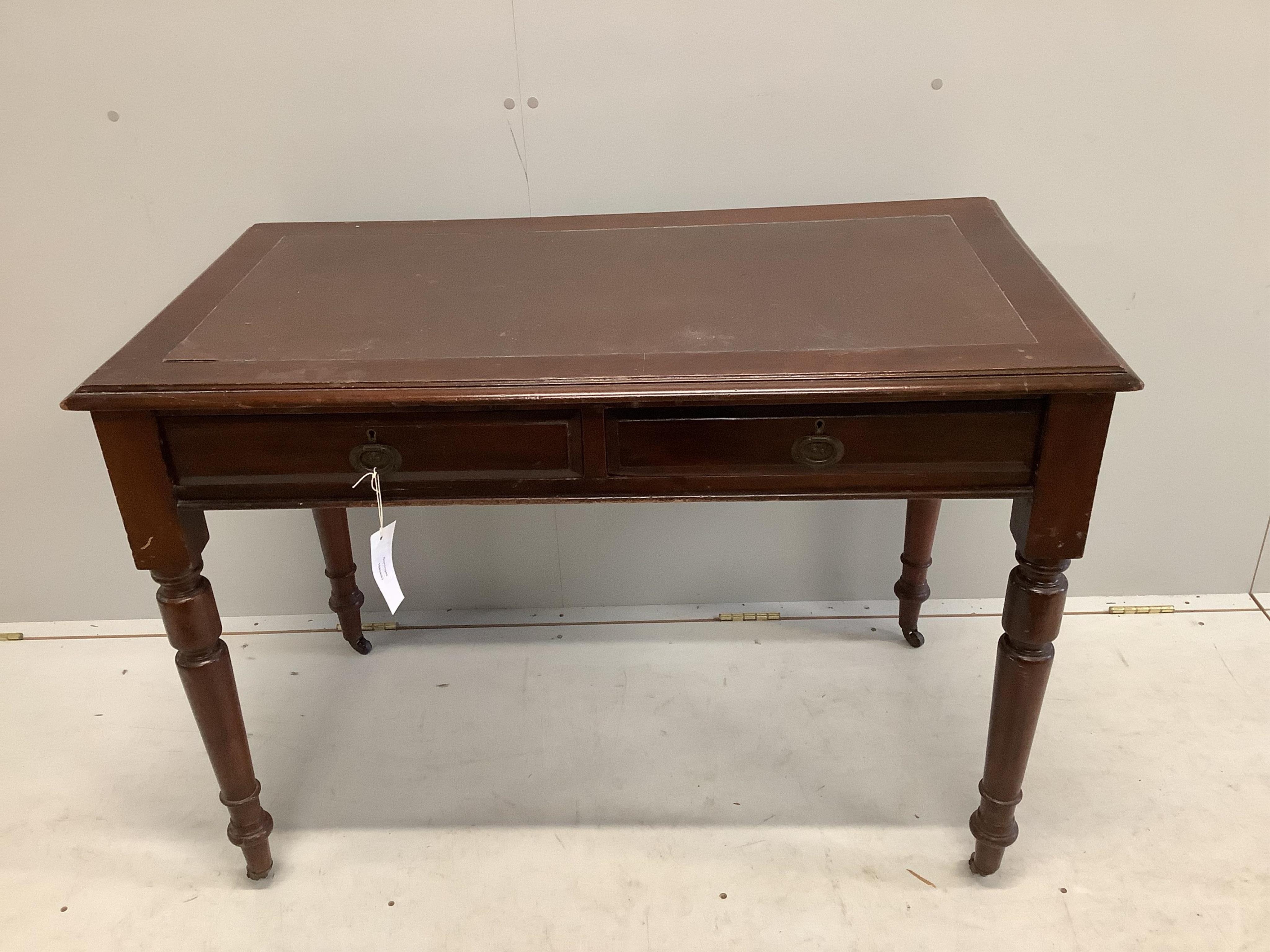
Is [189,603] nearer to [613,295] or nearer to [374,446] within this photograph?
[374,446]

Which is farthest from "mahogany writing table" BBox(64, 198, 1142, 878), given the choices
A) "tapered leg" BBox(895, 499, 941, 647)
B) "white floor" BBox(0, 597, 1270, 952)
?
"tapered leg" BBox(895, 499, 941, 647)

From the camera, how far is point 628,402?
1288 millimetres

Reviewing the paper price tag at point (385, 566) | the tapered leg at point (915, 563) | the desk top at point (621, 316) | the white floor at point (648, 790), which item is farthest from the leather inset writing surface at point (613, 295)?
the white floor at point (648, 790)

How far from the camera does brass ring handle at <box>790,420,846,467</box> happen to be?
133 centimetres

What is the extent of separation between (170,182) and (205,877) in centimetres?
129

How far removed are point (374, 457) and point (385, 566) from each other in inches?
6.7

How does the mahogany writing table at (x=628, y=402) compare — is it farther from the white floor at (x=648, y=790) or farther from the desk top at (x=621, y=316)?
the white floor at (x=648, y=790)

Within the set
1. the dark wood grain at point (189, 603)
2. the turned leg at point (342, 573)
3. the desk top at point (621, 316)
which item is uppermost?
the desk top at point (621, 316)

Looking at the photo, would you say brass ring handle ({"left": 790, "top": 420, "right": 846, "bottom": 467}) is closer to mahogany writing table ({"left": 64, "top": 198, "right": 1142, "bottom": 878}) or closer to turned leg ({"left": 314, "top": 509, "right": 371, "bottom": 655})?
mahogany writing table ({"left": 64, "top": 198, "right": 1142, "bottom": 878})

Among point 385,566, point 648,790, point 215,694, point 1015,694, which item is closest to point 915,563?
point 1015,694

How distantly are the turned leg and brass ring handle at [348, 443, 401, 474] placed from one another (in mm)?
746

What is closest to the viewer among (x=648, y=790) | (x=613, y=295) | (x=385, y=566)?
(x=385, y=566)

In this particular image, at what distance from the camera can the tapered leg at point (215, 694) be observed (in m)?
1.46

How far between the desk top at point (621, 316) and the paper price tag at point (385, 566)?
219 mm
